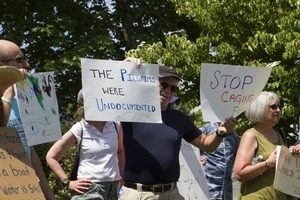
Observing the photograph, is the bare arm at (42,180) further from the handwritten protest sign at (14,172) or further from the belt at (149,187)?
the belt at (149,187)

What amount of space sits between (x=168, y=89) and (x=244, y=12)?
5.55 meters

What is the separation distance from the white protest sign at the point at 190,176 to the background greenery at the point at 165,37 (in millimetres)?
3404

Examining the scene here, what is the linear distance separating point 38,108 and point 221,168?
2.34m

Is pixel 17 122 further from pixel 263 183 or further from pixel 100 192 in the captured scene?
pixel 263 183

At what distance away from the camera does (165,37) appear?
16.8m

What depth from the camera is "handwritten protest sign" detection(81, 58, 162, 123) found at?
5.36 metres

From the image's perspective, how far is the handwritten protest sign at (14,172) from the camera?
11.8 feet

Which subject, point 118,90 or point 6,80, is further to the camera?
point 118,90

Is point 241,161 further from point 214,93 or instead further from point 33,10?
point 33,10

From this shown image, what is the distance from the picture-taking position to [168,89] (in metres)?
5.55

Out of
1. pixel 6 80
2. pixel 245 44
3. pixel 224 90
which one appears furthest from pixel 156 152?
pixel 245 44

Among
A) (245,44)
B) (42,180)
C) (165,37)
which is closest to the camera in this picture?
(42,180)

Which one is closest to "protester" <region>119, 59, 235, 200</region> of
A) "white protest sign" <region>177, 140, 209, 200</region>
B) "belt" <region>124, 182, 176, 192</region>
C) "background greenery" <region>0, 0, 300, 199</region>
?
"belt" <region>124, 182, 176, 192</region>

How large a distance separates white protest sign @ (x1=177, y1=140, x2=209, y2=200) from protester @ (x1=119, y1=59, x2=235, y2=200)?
1.30 m
